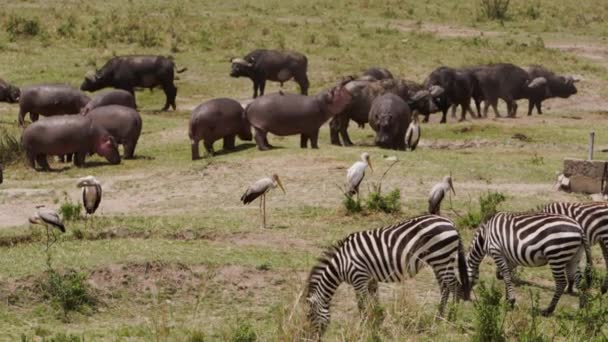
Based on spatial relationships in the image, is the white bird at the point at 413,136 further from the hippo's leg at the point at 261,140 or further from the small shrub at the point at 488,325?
the small shrub at the point at 488,325

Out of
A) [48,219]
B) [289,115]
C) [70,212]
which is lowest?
[289,115]

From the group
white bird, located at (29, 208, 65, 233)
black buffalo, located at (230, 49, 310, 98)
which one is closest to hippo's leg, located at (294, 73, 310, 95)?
black buffalo, located at (230, 49, 310, 98)

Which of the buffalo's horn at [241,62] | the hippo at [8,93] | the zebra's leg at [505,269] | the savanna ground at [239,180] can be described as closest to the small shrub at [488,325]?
the savanna ground at [239,180]

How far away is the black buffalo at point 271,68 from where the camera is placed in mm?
30094

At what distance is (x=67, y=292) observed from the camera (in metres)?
10.7

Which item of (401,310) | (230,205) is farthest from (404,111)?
(401,310)

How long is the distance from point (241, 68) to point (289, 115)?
927cm

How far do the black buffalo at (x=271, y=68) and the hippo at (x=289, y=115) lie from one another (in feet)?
27.7

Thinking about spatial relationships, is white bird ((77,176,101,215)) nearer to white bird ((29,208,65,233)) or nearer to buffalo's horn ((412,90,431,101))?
white bird ((29,208,65,233))

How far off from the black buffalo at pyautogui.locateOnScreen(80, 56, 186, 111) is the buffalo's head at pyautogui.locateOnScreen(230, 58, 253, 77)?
2172 mm

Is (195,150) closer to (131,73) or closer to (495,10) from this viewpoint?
(131,73)

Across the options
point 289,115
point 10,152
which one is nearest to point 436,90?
point 289,115

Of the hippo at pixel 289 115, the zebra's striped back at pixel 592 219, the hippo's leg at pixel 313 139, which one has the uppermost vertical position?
the zebra's striped back at pixel 592 219

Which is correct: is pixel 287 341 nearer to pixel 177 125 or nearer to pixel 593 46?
pixel 177 125
